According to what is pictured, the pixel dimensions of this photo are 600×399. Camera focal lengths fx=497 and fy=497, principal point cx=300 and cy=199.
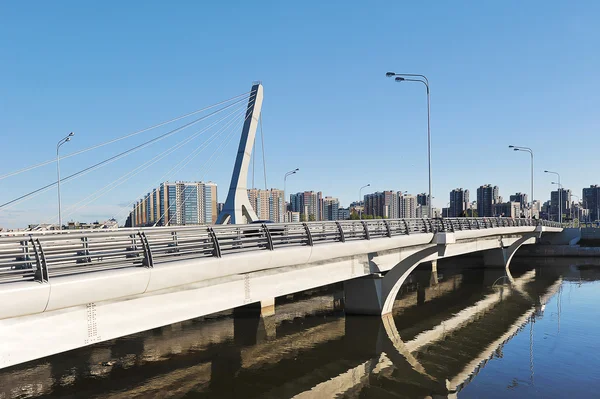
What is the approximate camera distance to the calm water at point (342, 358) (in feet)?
52.6

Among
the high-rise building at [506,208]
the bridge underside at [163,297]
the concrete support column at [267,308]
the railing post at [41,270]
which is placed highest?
the high-rise building at [506,208]

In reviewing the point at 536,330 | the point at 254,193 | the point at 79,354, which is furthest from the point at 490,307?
the point at 254,193

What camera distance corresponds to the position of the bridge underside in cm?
902

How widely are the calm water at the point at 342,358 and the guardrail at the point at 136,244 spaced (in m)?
4.49

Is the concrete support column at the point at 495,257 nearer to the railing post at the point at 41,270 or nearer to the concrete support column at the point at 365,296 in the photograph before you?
the concrete support column at the point at 365,296

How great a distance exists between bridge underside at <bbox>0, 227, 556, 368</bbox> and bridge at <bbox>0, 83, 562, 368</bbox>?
0.02m

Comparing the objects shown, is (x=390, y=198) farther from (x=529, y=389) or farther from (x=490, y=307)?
(x=529, y=389)

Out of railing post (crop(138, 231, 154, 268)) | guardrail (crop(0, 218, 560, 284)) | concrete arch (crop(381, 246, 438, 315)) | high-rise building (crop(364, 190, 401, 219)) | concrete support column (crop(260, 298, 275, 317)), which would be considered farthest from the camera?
high-rise building (crop(364, 190, 401, 219))

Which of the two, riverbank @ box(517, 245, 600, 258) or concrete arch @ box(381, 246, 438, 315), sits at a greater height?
concrete arch @ box(381, 246, 438, 315)

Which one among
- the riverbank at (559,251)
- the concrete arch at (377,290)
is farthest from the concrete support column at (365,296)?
the riverbank at (559,251)

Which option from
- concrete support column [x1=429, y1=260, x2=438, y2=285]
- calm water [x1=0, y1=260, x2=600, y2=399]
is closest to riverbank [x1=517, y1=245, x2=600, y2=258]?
concrete support column [x1=429, y1=260, x2=438, y2=285]

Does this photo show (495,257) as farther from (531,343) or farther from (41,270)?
(41,270)

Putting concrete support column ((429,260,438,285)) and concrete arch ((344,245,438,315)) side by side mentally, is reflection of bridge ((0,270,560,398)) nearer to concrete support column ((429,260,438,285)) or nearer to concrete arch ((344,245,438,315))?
concrete arch ((344,245,438,315))

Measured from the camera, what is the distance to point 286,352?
20734 millimetres
